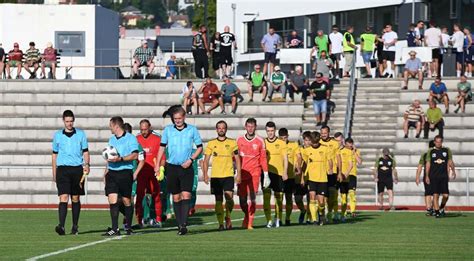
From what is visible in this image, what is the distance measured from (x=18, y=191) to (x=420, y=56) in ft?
44.2

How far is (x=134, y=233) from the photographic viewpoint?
73.5 ft

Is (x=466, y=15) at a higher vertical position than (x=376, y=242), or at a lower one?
higher

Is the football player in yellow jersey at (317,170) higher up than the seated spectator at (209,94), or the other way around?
the seated spectator at (209,94)

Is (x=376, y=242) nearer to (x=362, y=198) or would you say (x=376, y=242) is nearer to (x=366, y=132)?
(x=362, y=198)

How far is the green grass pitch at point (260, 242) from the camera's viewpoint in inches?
701

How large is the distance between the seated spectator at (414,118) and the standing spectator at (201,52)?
7.37 m

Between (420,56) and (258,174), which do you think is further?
(420,56)

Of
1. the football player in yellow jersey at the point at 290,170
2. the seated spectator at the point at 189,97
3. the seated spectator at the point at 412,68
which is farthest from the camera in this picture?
the seated spectator at the point at 412,68

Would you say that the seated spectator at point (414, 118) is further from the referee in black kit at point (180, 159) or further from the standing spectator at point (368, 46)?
the referee in black kit at point (180, 159)

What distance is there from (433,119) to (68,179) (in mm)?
18326

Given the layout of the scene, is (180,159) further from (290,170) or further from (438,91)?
(438,91)

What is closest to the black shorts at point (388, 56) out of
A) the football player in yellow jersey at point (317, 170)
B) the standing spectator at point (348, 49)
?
the standing spectator at point (348, 49)

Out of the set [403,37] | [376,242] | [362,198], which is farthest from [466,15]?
[376,242]

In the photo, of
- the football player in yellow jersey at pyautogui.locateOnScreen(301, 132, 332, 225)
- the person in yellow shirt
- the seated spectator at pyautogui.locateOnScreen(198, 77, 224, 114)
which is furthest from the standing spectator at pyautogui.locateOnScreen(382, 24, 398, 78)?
the person in yellow shirt
